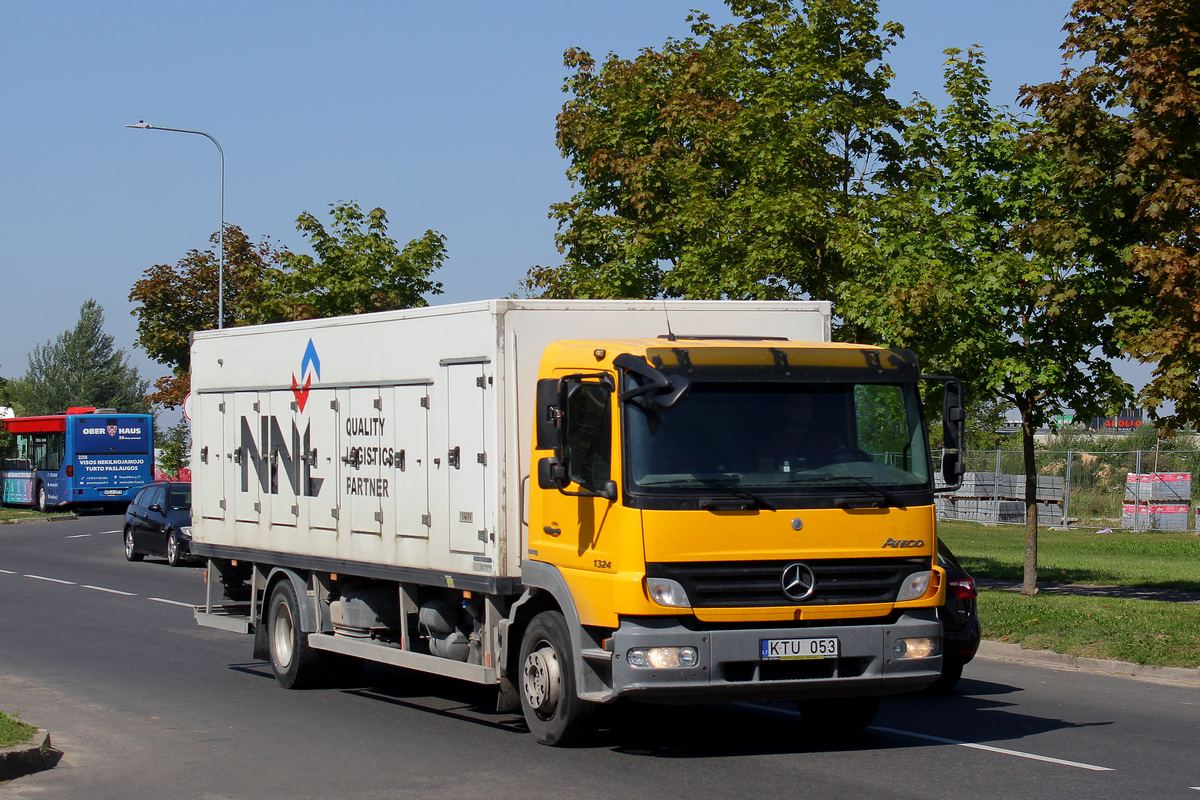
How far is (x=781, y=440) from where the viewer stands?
8.70m

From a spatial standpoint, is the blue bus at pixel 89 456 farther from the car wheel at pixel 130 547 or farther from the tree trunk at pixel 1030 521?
the tree trunk at pixel 1030 521

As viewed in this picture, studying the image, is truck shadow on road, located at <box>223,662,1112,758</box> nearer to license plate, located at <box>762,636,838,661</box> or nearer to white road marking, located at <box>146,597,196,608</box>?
license plate, located at <box>762,636,838,661</box>

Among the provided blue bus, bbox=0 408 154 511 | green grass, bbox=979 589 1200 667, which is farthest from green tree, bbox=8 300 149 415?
green grass, bbox=979 589 1200 667

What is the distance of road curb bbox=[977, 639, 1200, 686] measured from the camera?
13156 millimetres

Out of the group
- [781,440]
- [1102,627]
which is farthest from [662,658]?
[1102,627]

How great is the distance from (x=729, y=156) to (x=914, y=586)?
16.6 m

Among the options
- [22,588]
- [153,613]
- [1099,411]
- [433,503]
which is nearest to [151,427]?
[22,588]

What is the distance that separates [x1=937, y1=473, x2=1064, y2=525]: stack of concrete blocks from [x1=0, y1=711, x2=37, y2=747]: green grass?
120 ft

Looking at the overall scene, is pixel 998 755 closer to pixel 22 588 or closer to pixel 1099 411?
pixel 1099 411

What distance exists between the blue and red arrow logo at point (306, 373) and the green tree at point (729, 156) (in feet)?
31.8

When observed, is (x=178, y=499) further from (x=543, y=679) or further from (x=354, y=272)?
(x=543, y=679)

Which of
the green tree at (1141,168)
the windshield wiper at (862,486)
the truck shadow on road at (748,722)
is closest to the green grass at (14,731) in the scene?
the truck shadow on road at (748,722)

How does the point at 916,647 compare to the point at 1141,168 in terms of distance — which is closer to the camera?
the point at 916,647

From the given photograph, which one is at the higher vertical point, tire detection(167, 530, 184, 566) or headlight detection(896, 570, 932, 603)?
headlight detection(896, 570, 932, 603)
